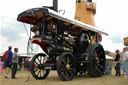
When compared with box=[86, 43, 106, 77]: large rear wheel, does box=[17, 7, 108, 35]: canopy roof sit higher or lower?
higher

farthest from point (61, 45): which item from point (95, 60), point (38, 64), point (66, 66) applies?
point (95, 60)

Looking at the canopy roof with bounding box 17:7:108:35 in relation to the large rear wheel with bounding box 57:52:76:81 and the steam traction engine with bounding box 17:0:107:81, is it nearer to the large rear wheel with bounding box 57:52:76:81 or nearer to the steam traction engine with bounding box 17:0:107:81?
the steam traction engine with bounding box 17:0:107:81

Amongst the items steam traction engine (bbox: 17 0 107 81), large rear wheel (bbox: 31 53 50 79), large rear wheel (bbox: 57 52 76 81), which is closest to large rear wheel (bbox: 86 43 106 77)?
steam traction engine (bbox: 17 0 107 81)

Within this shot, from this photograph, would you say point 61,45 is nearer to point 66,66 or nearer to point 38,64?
point 66,66

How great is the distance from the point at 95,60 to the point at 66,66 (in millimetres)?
2134

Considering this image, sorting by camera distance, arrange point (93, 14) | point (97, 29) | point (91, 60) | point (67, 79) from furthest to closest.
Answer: point (93, 14) → point (97, 29) → point (91, 60) → point (67, 79)

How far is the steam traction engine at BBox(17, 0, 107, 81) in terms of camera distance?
25.8 feet

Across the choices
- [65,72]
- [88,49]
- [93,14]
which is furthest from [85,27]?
[93,14]

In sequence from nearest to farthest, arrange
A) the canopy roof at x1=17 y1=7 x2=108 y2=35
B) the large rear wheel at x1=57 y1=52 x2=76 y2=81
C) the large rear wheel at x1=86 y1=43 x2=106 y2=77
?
the large rear wheel at x1=57 y1=52 x2=76 y2=81
the canopy roof at x1=17 y1=7 x2=108 y2=35
the large rear wheel at x1=86 y1=43 x2=106 y2=77

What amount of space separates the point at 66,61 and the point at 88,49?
175 cm

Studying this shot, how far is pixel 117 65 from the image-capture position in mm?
10664

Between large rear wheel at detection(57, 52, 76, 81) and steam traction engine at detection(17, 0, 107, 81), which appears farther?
steam traction engine at detection(17, 0, 107, 81)

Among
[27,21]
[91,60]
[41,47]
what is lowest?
[91,60]

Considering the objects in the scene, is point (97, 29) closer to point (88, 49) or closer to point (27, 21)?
point (88, 49)
